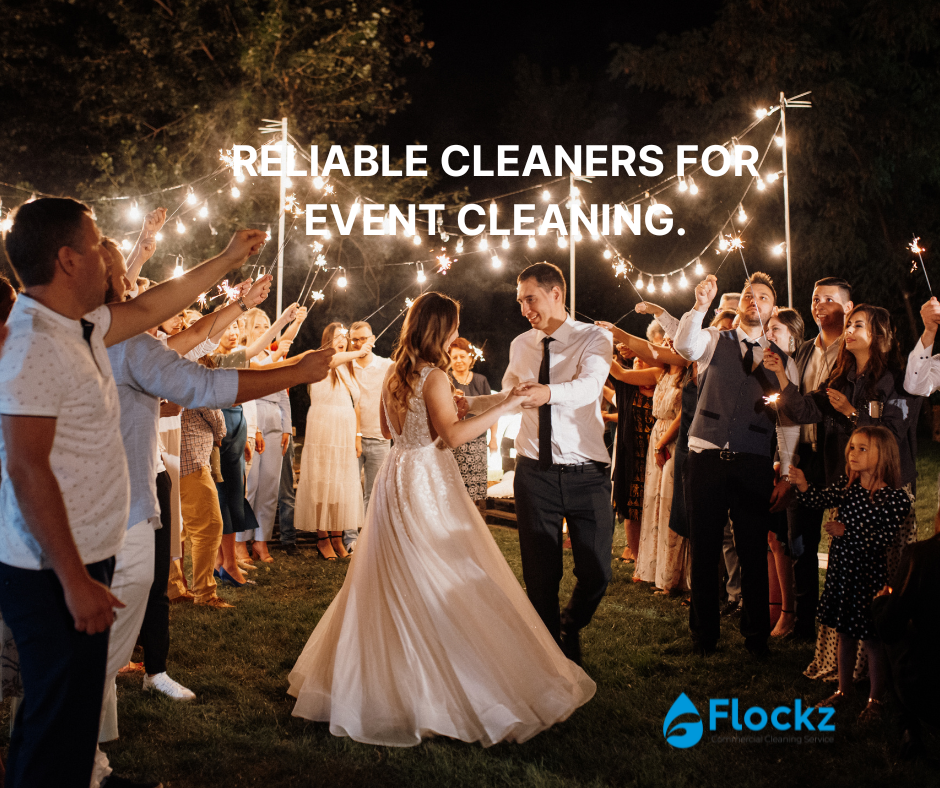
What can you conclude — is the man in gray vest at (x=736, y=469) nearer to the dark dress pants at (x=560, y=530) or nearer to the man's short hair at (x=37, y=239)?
the dark dress pants at (x=560, y=530)

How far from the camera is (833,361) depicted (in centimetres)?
476

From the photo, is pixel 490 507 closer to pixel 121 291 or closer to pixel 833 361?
pixel 833 361

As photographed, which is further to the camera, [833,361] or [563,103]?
[563,103]

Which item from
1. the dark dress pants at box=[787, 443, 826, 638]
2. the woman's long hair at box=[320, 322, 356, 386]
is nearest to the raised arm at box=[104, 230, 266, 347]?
the dark dress pants at box=[787, 443, 826, 638]

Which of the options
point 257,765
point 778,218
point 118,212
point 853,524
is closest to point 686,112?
point 778,218

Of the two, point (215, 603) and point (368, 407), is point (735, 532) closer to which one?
point (215, 603)

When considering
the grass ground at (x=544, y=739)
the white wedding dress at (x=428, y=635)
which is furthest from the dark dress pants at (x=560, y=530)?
the grass ground at (x=544, y=739)

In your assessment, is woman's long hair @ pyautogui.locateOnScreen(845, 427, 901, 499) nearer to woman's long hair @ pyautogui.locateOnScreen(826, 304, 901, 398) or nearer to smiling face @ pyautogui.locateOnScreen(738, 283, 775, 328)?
woman's long hair @ pyautogui.locateOnScreen(826, 304, 901, 398)

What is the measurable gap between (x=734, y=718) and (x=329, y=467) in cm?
439

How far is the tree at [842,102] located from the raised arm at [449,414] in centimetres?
1553

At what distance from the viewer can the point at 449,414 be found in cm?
352

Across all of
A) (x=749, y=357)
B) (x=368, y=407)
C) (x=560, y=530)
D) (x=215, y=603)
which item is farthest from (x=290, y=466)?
(x=749, y=357)

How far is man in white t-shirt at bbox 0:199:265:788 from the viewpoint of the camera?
78.0 inches

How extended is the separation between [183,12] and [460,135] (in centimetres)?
1341
